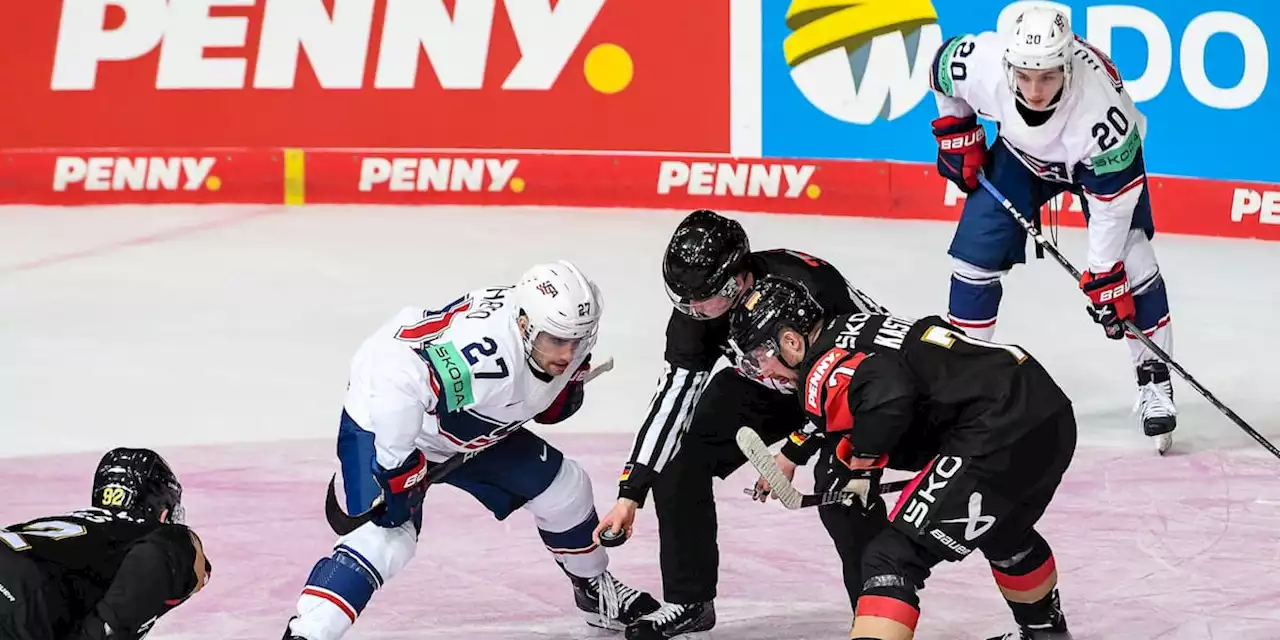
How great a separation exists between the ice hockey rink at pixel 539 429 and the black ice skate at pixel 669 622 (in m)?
0.12

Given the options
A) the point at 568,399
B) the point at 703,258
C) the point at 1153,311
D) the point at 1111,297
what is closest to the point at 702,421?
the point at 568,399

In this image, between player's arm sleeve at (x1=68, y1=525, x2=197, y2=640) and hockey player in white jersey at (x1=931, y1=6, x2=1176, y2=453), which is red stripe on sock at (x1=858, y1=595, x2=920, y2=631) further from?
hockey player in white jersey at (x1=931, y1=6, x2=1176, y2=453)

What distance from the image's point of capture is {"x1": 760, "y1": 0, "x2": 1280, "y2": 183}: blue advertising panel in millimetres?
7742

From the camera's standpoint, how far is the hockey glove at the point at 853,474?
3.62 meters

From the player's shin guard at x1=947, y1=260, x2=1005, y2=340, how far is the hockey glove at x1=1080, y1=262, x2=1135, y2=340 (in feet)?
0.97

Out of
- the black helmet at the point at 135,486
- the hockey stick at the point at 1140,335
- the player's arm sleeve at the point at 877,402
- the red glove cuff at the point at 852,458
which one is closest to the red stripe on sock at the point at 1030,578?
the red glove cuff at the point at 852,458

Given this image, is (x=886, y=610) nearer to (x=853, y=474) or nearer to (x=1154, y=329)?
(x=853, y=474)

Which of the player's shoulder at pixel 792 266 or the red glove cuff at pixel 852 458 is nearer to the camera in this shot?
the red glove cuff at pixel 852 458

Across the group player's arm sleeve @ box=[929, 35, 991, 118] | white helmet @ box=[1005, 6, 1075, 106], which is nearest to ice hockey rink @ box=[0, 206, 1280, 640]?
player's arm sleeve @ box=[929, 35, 991, 118]

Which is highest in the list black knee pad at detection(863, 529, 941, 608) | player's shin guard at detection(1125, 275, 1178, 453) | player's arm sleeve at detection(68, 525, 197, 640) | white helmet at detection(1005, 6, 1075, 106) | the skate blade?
white helmet at detection(1005, 6, 1075, 106)

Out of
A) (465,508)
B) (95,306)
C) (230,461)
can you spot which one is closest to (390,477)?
(465,508)

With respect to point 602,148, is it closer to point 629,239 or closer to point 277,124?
point 629,239

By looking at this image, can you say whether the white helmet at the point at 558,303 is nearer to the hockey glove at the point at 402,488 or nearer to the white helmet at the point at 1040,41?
the hockey glove at the point at 402,488

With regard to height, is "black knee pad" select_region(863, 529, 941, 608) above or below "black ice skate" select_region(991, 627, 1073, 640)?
above
